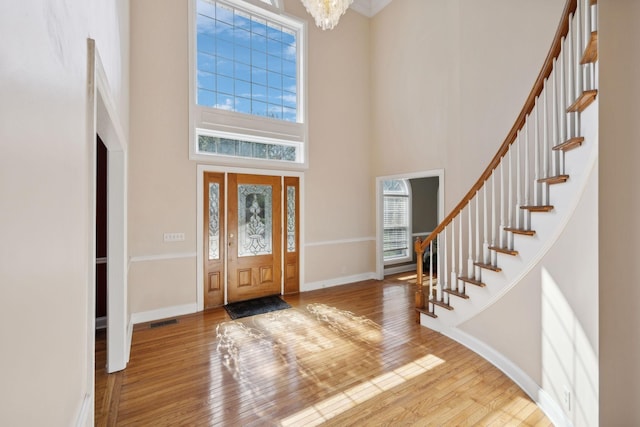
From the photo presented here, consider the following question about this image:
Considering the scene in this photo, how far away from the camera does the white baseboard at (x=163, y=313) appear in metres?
3.87

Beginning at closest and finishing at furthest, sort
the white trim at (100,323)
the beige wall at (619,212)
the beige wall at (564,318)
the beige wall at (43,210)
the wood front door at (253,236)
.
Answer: the beige wall at (43,210) < the beige wall at (619,212) < the beige wall at (564,318) < the white trim at (100,323) < the wood front door at (253,236)

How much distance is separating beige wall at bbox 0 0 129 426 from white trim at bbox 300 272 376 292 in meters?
4.28

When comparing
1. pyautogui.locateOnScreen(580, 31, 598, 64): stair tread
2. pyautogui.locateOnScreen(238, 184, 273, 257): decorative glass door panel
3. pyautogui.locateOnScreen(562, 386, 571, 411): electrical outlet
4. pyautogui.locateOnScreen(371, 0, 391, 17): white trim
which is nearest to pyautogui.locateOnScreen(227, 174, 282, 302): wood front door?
pyautogui.locateOnScreen(238, 184, 273, 257): decorative glass door panel

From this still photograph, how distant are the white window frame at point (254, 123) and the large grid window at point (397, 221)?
2.77m

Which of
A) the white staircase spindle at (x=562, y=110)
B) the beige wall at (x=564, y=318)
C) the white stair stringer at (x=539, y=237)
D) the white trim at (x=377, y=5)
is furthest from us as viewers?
the white trim at (x=377, y=5)

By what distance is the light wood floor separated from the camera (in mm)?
2146

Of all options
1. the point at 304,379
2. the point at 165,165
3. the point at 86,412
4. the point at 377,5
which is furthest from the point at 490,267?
the point at 377,5

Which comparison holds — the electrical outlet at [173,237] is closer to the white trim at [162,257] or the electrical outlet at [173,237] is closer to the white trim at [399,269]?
the white trim at [162,257]

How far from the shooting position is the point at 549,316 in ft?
6.98

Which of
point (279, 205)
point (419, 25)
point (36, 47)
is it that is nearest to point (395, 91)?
point (419, 25)

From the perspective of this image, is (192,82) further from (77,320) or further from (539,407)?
(539,407)

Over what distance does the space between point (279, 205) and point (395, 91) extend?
3.19 meters

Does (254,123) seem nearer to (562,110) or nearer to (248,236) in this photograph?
(248,236)

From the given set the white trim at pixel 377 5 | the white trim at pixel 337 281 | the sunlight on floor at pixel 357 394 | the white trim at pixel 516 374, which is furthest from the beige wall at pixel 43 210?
the white trim at pixel 377 5
